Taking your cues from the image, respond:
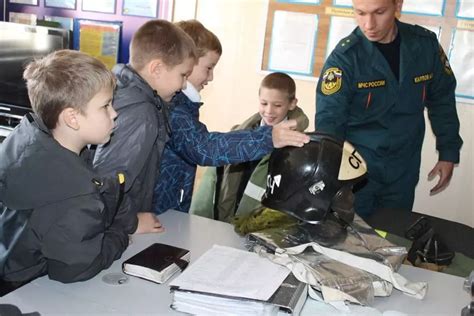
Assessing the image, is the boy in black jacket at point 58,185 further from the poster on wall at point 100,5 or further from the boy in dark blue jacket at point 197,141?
the poster on wall at point 100,5

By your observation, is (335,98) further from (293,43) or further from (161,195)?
(293,43)

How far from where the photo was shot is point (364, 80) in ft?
6.92

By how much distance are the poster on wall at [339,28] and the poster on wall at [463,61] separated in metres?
0.58

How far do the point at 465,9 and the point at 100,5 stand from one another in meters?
2.27

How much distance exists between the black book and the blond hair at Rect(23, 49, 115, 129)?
0.40m

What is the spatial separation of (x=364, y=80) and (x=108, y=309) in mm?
1468

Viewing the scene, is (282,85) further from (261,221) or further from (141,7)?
(141,7)

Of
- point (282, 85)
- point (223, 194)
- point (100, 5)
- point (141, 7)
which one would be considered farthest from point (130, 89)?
point (100, 5)

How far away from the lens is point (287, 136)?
1442 mm

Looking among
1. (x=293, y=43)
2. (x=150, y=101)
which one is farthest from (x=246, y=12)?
(x=150, y=101)

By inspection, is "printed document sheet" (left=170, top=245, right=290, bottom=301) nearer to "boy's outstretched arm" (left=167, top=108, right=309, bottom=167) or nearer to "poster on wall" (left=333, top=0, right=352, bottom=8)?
"boy's outstretched arm" (left=167, top=108, right=309, bottom=167)

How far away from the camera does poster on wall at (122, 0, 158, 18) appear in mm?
3291

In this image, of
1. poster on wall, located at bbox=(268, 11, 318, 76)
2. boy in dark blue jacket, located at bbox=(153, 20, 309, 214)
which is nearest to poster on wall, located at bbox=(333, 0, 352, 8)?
poster on wall, located at bbox=(268, 11, 318, 76)

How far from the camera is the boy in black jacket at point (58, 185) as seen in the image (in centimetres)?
111
